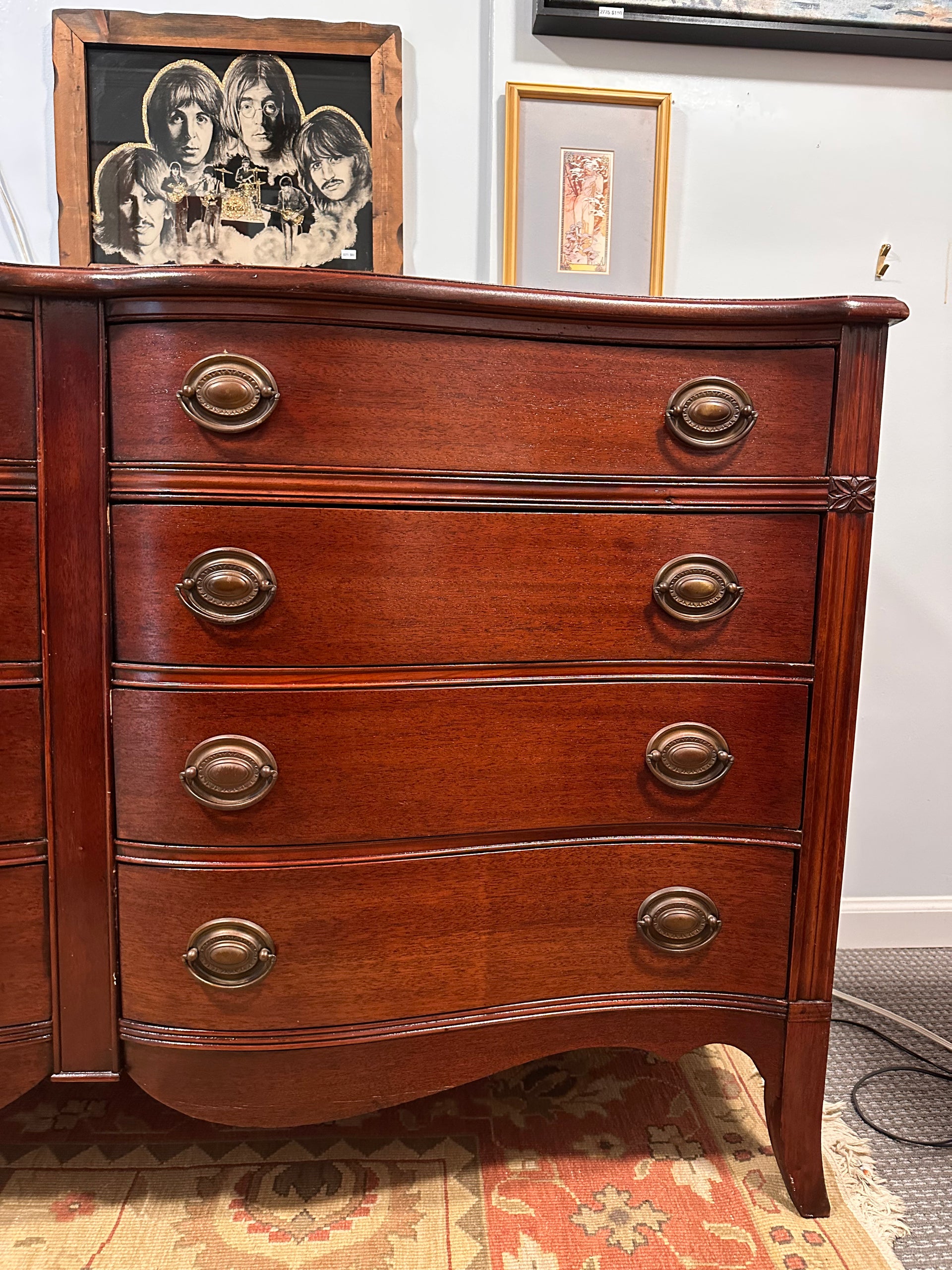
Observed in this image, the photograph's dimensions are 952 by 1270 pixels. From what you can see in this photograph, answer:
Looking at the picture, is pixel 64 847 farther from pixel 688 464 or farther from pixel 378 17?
pixel 378 17

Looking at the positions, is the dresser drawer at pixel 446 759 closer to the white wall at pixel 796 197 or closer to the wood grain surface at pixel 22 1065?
the wood grain surface at pixel 22 1065

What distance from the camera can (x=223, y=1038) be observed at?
37.9 inches

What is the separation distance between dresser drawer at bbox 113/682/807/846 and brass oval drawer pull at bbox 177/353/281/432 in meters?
0.29

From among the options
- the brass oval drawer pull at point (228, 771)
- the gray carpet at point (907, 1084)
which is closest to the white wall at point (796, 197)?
the gray carpet at point (907, 1084)

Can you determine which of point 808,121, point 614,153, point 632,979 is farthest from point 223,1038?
point 808,121

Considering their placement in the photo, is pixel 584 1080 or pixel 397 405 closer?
pixel 397 405

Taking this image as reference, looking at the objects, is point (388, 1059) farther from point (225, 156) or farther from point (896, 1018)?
point (225, 156)

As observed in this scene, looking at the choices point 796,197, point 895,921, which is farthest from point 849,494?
point 895,921

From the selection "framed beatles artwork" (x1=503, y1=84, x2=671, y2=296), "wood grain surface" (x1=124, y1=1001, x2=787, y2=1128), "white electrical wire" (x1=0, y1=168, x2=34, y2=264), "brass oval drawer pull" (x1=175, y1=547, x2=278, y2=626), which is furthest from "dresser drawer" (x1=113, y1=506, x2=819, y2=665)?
"white electrical wire" (x1=0, y1=168, x2=34, y2=264)

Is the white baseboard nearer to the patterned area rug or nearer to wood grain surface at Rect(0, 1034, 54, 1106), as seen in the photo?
the patterned area rug

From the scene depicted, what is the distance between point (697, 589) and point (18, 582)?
755 mm

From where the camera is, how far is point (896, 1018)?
1494mm

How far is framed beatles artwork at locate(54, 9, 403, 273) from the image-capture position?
1349 millimetres

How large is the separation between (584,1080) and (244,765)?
0.84 metres
